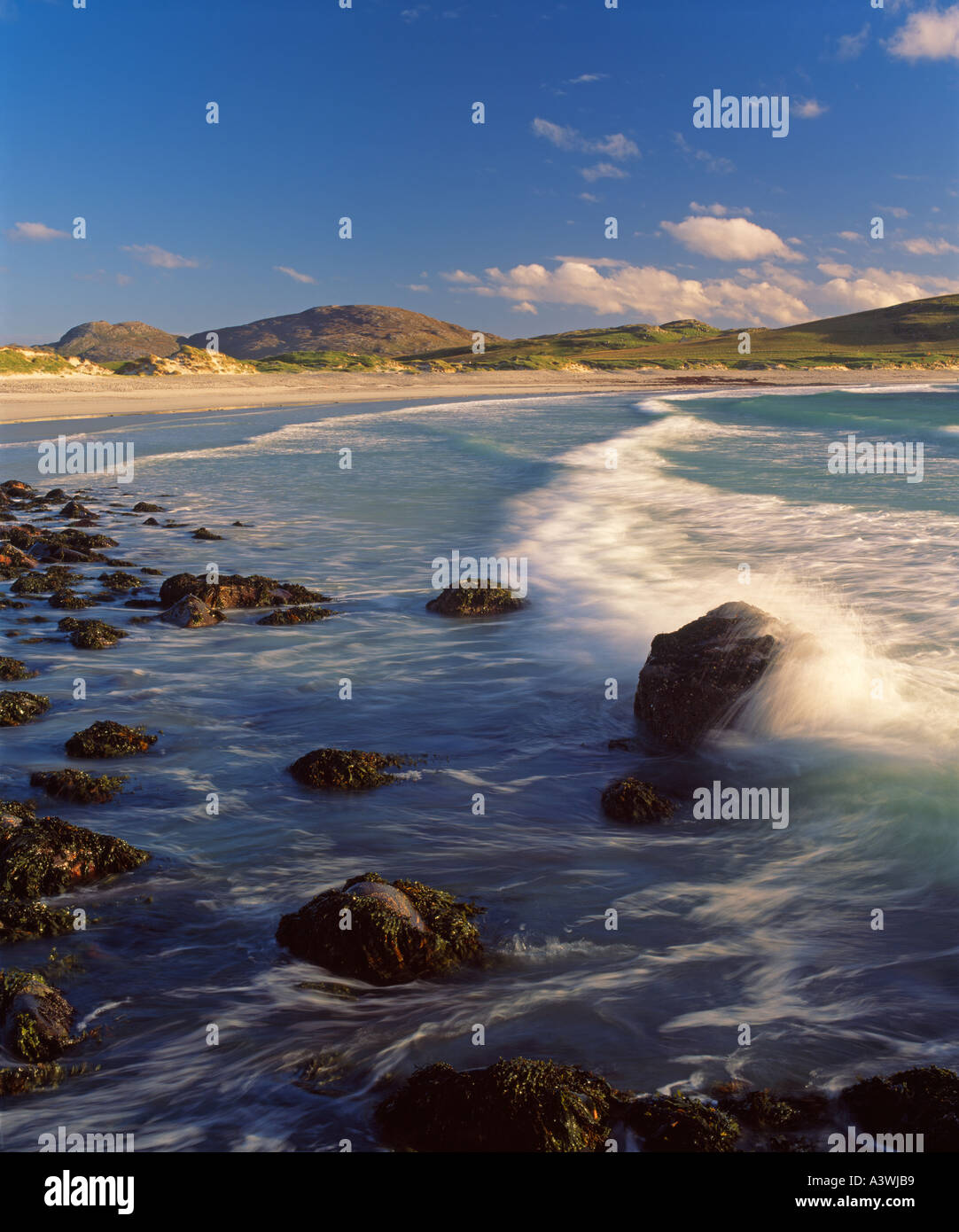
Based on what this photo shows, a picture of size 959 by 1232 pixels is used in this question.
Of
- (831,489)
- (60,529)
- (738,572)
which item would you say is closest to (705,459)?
(831,489)

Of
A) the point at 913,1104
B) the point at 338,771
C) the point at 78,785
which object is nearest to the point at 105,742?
the point at 78,785

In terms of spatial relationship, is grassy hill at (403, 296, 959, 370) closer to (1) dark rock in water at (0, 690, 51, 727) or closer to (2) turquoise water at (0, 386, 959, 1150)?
(2) turquoise water at (0, 386, 959, 1150)

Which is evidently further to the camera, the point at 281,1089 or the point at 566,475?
the point at 566,475

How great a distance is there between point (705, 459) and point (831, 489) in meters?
7.45

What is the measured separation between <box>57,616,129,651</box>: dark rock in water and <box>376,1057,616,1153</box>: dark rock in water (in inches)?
301

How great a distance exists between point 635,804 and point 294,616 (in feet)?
20.5

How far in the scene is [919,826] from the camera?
633 cm

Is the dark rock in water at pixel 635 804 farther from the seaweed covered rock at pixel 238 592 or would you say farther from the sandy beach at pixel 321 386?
the sandy beach at pixel 321 386

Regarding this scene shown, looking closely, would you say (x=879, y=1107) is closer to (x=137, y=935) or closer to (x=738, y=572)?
(x=137, y=935)

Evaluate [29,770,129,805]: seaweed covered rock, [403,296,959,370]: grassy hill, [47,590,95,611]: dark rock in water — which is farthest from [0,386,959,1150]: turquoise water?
[403,296,959,370]: grassy hill

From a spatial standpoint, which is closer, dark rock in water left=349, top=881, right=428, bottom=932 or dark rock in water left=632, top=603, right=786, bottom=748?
dark rock in water left=349, top=881, right=428, bottom=932

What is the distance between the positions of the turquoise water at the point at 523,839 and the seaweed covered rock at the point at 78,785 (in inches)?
4.3

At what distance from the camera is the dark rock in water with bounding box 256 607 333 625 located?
1134cm

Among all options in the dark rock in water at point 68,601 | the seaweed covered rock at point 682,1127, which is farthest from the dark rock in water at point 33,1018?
the dark rock in water at point 68,601
